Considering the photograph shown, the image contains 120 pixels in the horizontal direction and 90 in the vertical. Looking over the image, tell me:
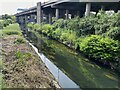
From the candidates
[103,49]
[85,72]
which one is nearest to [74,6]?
[103,49]

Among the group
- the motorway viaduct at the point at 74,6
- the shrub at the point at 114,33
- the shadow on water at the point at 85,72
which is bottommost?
the shadow on water at the point at 85,72

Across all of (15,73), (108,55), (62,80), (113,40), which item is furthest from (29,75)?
(113,40)

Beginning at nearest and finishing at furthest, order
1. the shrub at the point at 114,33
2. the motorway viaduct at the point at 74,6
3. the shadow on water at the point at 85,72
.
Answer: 1. the shadow on water at the point at 85,72
2. the shrub at the point at 114,33
3. the motorway viaduct at the point at 74,6

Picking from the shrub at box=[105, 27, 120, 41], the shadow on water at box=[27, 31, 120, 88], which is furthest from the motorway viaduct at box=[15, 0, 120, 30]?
the shadow on water at box=[27, 31, 120, 88]

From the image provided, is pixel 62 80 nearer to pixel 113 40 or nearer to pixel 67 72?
pixel 67 72

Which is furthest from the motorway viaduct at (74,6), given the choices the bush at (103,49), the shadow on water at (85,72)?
the shadow on water at (85,72)

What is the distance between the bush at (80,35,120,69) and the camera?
18062 mm

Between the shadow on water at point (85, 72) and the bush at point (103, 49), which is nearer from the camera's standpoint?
the shadow on water at point (85, 72)

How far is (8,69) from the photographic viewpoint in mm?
12742

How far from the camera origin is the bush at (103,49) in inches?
711

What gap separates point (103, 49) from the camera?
61.8 ft

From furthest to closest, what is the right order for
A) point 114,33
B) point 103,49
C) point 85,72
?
point 114,33 → point 103,49 → point 85,72

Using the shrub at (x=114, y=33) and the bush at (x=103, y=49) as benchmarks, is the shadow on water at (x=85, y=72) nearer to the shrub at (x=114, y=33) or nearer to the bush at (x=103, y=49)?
the bush at (x=103, y=49)

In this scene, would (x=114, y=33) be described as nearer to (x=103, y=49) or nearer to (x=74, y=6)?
(x=103, y=49)
